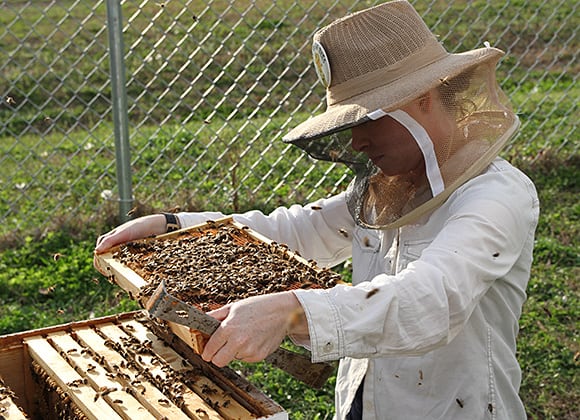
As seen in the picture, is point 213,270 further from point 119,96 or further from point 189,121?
point 189,121

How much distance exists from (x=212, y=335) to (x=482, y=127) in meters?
1.08

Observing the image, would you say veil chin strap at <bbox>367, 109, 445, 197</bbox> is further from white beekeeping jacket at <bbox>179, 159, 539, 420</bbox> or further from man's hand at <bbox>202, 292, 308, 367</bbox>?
man's hand at <bbox>202, 292, 308, 367</bbox>

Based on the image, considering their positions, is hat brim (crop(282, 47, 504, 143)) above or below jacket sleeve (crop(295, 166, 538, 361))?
above

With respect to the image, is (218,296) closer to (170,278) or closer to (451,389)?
(170,278)

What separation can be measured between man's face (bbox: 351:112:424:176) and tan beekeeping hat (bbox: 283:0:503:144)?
0.32 ft

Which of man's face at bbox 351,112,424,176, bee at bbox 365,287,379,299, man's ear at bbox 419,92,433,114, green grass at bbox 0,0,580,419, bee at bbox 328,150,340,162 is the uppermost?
man's ear at bbox 419,92,433,114

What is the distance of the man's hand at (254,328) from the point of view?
211 centimetres

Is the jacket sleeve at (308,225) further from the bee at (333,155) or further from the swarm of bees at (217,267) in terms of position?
the bee at (333,155)

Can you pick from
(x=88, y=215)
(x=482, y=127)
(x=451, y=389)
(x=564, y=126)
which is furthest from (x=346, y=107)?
(x=564, y=126)

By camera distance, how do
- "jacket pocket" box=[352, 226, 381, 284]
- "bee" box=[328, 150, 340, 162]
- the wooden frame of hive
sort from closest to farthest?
1. the wooden frame of hive
2. "bee" box=[328, 150, 340, 162]
3. "jacket pocket" box=[352, 226, 381, 284]

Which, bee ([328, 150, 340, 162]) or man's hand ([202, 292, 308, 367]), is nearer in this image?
man's hand ([202, 292, 308, 367])

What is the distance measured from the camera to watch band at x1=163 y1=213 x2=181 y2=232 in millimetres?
3055

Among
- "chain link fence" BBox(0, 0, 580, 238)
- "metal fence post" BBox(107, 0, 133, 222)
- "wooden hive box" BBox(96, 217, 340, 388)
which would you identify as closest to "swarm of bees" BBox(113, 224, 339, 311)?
"wooden hive box" BBox(96, 217, 340, 388)

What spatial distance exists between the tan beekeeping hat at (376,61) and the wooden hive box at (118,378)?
0.76 meters
